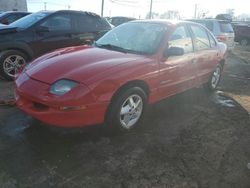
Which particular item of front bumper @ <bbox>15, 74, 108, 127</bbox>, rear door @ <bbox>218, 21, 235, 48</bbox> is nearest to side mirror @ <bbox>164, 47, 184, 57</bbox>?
front bumper @ <bbox>15, 74, 108, 127</bbox>

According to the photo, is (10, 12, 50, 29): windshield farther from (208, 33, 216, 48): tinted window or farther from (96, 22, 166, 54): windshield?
(208, 33, 216, 48): tinted window

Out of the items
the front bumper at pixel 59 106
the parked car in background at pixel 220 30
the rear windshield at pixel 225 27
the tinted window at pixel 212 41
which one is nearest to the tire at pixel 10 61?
the front bumper at pixel 59 106

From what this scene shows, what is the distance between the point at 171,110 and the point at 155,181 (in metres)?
2.40

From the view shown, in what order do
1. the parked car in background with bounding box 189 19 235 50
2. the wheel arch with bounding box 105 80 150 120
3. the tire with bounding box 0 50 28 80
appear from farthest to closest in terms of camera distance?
the parked car in background with bounding box 189 19 235 50 → the tire with bounding box 0 50 28 80 → the wheel arch with bounding box 105 80 150 120

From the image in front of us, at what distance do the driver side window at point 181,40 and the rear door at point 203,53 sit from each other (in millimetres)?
218

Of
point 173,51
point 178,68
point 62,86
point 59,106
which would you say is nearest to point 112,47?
point 173,51

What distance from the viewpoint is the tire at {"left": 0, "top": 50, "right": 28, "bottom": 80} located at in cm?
693

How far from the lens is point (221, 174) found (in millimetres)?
3578

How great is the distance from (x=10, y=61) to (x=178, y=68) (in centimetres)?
394

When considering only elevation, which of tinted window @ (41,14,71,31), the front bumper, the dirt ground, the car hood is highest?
tinted window @ (41,14,71,31)

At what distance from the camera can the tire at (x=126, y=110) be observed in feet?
13.7

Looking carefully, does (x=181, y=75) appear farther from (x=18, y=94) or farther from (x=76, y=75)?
(x=18, y=94)

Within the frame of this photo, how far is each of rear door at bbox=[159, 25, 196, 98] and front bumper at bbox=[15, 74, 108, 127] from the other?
1.35m

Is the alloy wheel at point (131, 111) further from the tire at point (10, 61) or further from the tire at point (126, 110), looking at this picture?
the tire at point (10, 61)
